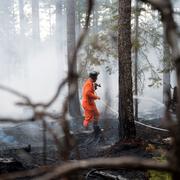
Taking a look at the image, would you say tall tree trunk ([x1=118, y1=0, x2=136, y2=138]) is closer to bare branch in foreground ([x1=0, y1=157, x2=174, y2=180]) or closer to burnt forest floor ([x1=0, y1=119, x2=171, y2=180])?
burnt forest floor ([x1=0, y1=119, x2=171, y2=180])

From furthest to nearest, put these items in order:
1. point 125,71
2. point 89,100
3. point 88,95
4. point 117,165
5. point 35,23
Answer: point 35,23, point 89,100, point 88,95, point 125,71, point 117,165

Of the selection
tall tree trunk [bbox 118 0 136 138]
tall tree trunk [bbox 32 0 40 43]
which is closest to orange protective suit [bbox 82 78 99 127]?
tall tree trunk [bbox 118 0 136 138]

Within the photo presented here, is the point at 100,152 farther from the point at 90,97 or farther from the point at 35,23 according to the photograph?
the point at 35,23

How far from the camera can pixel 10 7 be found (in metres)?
45.2

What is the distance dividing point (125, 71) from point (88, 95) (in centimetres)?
167

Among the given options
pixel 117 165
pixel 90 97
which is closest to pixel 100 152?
pixel 90 97

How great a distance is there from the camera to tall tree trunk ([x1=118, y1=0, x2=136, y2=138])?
31.5 feet

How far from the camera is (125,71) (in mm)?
9703

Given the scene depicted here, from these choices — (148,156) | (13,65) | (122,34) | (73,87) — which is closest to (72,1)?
(122,34)

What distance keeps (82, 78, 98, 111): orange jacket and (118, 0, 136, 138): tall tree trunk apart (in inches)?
45.8

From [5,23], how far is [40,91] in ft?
48.8

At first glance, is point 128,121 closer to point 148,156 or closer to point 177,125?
point 148,156

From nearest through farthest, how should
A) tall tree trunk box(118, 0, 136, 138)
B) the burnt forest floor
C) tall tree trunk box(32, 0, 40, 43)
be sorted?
the burnt forest floor, tall tree trunk box(118, 0, 136, 138), tall tree trunk box(32, 0, 40, 43)

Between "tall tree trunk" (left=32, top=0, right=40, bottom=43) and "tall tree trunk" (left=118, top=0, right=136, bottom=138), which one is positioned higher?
"tall tree trunk" (left=32, top=0, right=40, bottom=43)
